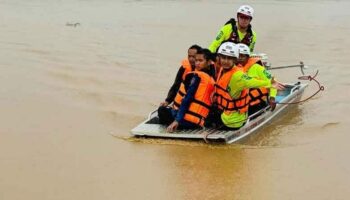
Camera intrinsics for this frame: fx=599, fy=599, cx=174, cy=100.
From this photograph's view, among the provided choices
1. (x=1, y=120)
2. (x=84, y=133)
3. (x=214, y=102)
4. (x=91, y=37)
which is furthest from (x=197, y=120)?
(x=91, y=37)

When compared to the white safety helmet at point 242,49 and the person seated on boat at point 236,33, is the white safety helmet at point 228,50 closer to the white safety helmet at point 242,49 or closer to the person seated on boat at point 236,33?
the white safety helmet at point 242,49

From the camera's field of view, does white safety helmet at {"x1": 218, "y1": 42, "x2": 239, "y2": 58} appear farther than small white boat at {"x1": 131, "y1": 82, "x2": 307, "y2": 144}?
No

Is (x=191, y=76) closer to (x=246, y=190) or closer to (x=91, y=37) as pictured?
(x=246, y=190)

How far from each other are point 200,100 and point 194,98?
0.23ft

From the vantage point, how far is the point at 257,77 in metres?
6.74

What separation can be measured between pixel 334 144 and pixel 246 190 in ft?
5.94

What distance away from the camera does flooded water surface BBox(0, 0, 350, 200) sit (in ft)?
17.7

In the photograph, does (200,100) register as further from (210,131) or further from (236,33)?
(236,33)

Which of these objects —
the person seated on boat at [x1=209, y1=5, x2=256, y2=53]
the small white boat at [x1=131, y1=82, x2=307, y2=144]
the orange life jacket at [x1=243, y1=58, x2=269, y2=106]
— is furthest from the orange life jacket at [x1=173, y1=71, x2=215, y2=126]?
the person seated on boat at [x1=209, y1=5, x2=256, y2=53]

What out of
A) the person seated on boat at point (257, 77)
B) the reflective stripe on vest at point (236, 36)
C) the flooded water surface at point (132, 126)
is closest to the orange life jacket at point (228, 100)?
the person seated on boat at point (257, 77)

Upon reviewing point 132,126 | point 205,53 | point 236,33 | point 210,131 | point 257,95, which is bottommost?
point 132,126

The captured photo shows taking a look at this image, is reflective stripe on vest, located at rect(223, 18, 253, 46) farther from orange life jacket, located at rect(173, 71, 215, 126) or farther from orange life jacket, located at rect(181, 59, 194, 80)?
orange life jacket, located at rect(173, 71, 215, 126)

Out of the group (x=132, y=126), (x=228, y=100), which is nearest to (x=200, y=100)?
(x=228, y=100)

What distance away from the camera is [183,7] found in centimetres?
2236
